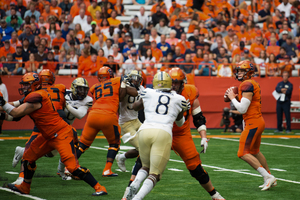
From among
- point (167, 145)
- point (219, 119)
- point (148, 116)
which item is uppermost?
point (148, 116)

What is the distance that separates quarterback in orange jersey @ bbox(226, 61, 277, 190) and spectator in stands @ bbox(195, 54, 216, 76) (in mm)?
8828

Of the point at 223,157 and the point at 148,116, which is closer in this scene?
the point at 148,116

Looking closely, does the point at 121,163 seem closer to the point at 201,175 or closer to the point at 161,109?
the point at 201,175

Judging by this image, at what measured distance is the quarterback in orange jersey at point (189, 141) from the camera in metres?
5.59

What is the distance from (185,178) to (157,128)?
2.74m

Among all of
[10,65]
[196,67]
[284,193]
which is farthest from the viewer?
[196,67]

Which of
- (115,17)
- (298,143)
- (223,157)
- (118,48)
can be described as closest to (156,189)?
(223,157)

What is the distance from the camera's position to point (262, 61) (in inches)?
659

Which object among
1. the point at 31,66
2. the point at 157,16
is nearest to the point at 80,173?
the point at 31,66

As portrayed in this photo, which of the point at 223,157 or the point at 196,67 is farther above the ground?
the point at 196,67

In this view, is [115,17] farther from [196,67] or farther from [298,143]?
[298,143]

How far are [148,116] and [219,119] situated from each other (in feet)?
37.2

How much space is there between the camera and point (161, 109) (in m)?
5.16

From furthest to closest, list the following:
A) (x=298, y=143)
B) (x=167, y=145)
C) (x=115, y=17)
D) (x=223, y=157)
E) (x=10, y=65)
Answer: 1. (x=115, y=17)
2. (x=10, y=65)
3. (x=298, y=143)
4. (x=223, y=157)
5. (x=167, y=145)
